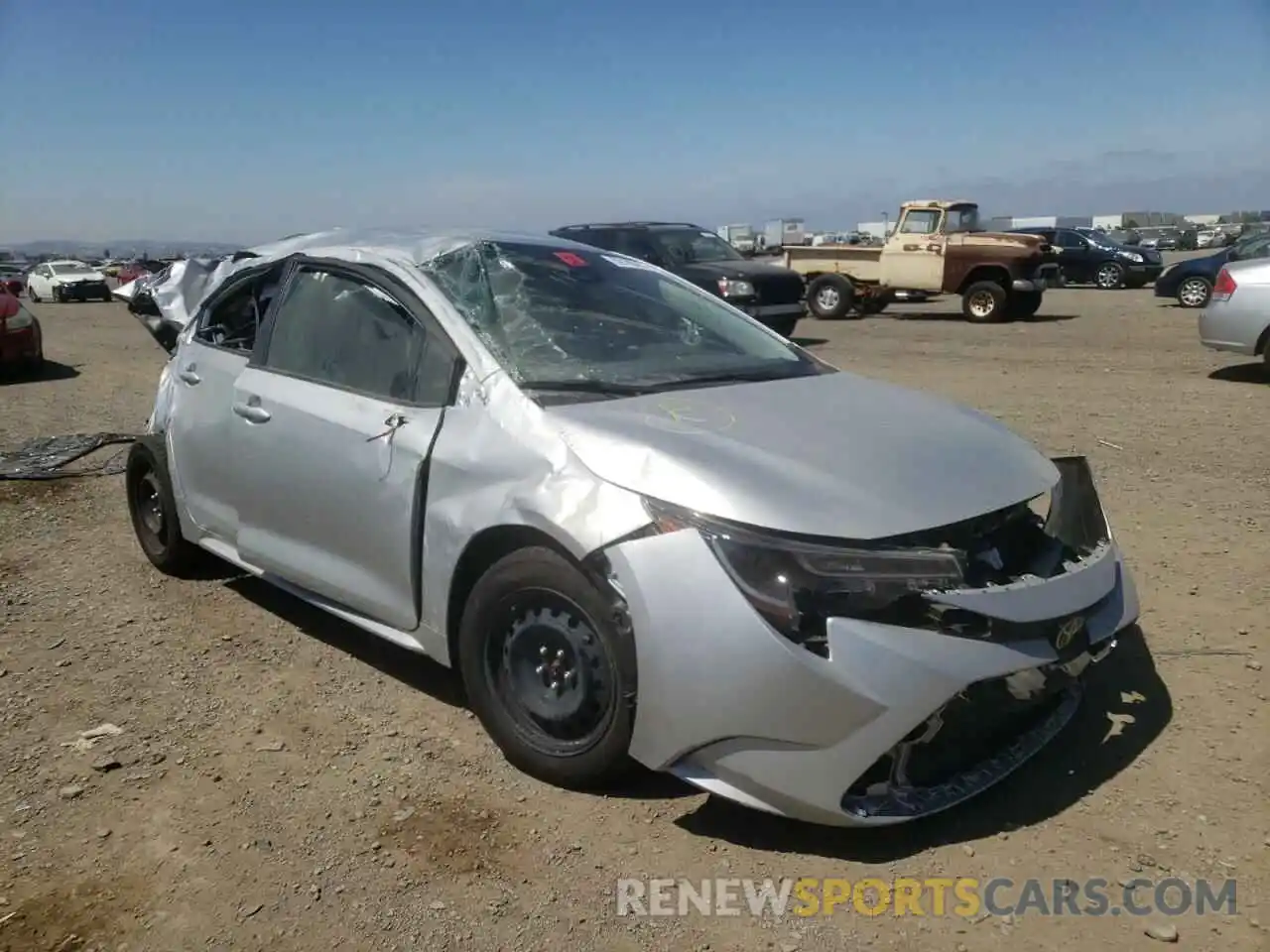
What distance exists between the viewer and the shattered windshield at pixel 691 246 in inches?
624

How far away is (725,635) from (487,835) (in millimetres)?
980

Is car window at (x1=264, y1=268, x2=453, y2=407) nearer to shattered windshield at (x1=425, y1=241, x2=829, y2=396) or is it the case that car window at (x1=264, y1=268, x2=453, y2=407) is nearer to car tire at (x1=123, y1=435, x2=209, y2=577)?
shattered windshield at (x1=425, y1=241, x2=829, y2=396)

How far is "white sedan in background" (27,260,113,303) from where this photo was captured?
122 ft

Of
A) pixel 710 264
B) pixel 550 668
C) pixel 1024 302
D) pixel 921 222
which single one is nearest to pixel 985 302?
pixel 1024 302

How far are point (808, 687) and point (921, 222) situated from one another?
18.0 meters

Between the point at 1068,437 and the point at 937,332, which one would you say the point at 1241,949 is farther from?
the point at 937,332

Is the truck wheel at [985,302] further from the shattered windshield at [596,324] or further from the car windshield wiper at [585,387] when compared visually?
the car windshield wiper at [585,387]

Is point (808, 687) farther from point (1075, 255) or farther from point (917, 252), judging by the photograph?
point (1075, 255)

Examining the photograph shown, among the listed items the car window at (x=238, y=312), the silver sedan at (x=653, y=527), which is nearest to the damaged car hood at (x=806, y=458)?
the silver sedan at (x=653, y=527)

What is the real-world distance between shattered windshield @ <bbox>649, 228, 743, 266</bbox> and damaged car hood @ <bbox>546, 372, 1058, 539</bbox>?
40.9 feet

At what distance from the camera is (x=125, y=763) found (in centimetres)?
349

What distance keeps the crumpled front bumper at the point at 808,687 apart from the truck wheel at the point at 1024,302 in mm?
17155

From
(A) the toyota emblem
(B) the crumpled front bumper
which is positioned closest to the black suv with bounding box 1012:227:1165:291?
(A) the toyota emblem

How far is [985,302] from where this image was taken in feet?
62.3
